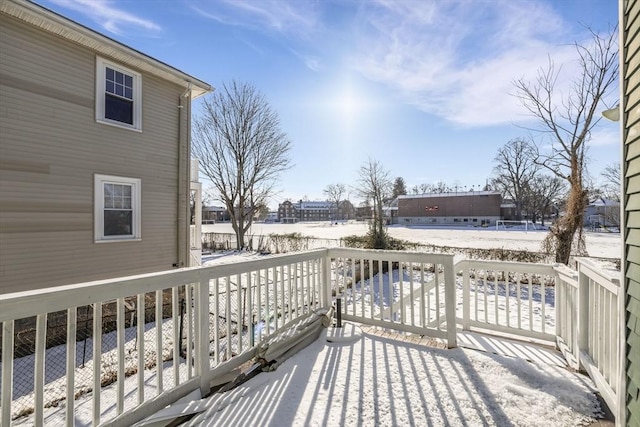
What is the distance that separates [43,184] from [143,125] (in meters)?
2.15

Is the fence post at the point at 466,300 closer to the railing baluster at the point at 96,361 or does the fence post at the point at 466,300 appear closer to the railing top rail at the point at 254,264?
the railing top rail at the point at 254,264

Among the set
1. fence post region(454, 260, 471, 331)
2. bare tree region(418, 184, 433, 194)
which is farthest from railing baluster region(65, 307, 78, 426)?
bare tree region(418, 184, 433, 194)

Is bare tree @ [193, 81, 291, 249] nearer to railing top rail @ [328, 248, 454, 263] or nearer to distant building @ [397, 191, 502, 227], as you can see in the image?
railing top rail @ [328, 248, 454, 263]

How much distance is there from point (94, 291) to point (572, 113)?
9471 mm

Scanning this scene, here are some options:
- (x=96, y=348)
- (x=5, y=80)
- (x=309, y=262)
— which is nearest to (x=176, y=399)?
(x=96, y=348)

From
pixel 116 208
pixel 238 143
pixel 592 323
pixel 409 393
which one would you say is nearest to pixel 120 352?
pixel 409 393

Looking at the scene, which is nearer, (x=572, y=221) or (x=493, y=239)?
(x=572, y=221)

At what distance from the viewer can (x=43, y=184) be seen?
16.8ft

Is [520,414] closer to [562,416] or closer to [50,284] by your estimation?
[562,416]

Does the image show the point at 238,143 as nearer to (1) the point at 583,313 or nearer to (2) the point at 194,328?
(2) the point at 194,328

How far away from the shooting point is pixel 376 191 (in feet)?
41.4

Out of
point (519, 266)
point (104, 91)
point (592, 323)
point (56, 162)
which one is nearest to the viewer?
point (592, 323)

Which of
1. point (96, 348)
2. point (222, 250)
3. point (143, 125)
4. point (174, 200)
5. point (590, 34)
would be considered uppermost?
point (590, 34)

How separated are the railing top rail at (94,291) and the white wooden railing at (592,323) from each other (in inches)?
99.1
